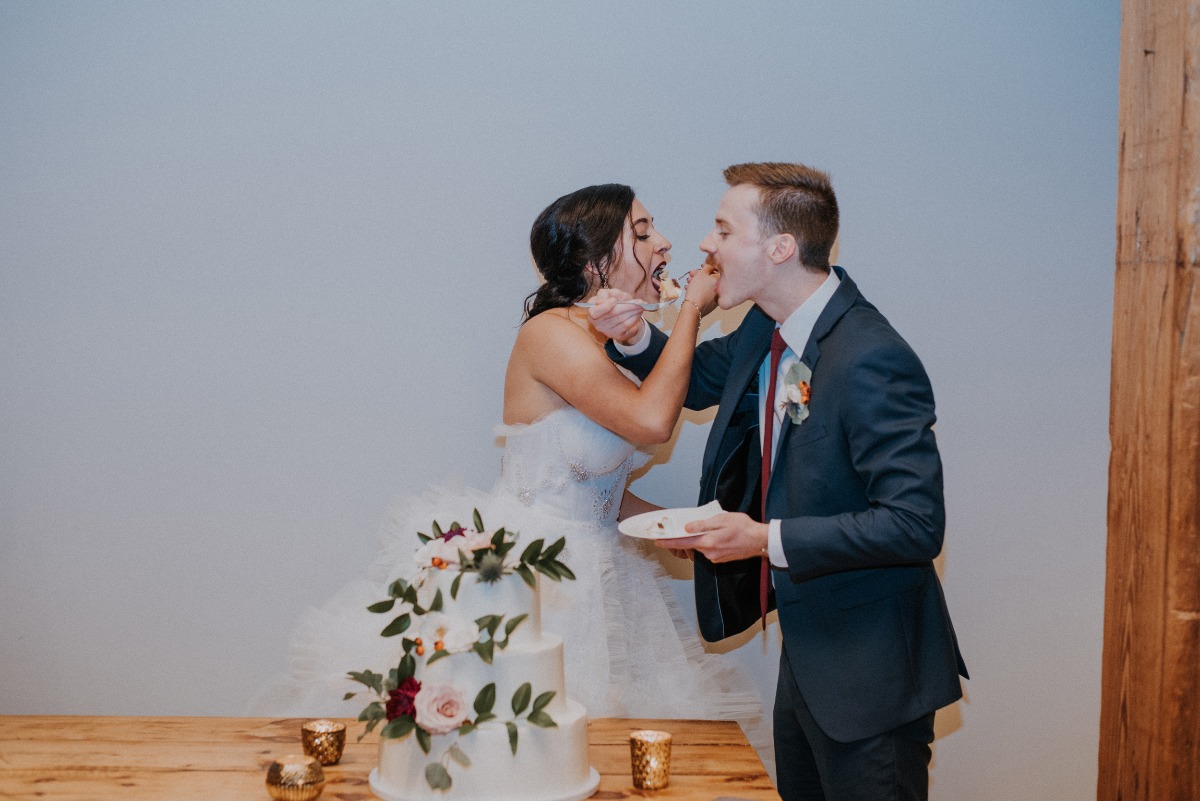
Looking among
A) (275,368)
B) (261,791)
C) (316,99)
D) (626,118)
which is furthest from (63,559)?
(626,118)

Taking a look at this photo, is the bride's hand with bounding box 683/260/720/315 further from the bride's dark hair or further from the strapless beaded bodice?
the strapless beaded bodice

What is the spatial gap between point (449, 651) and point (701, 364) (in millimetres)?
1485

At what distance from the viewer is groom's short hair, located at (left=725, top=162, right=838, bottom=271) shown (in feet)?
8.66

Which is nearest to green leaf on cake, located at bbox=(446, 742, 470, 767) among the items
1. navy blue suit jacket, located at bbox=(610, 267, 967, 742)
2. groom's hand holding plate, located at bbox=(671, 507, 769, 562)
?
groom's hand holding plate, located at bbox=(671, 507, 769, 562)

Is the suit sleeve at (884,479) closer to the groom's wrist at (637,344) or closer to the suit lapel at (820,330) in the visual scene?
the suit lapel at (820,330)

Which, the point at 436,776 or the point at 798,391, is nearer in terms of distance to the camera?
the point at 436,776

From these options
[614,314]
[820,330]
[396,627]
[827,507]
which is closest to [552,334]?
[614,314]

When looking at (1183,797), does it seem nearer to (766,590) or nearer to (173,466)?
(766,590)

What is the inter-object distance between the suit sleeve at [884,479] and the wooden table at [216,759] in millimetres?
467

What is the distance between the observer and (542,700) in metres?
1.95

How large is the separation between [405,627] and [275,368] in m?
2.15

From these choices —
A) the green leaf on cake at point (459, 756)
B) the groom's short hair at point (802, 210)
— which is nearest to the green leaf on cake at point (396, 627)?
the green leaf on cake at point (459, 756)

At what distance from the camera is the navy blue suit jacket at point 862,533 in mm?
2268

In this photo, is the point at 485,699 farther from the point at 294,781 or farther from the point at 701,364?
the point at 701,364
